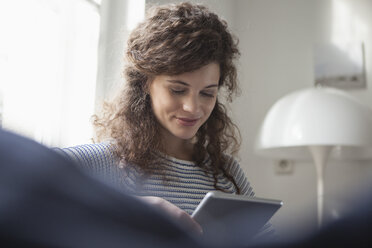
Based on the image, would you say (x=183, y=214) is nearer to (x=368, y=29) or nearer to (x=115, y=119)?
(x=115, y=119)

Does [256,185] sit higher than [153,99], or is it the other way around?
[153,99]

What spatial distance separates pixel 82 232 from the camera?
0.85 feet

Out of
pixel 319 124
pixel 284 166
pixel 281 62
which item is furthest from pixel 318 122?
pixel 281 62

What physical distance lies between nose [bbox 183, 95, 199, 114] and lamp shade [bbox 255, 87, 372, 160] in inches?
30.7

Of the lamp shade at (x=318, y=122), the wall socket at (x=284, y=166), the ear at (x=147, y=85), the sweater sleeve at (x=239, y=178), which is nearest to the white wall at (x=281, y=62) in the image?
the wall socket at (x=284, y=166)

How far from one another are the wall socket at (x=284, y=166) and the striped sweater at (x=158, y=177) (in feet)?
3.48

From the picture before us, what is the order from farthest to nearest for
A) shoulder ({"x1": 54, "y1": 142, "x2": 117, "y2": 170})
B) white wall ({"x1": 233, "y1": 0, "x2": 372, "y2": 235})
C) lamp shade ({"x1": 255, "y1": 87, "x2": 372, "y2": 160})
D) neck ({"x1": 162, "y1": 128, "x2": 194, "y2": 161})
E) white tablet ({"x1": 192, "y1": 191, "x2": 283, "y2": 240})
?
1. white wall ({"x1": 233, "y1": 0, "x2": 372, "y2": 235})
2. lamp shade ({"x1": 255, "y1": 87, "x2": 372, "y2": 160})
3. neck ({"x1": 162, "y1": 128, "x2": 194, "y2": 161})
4. shoulder ({"x1": 54, "y1": 142, "x2": 117, "y2": 170})
5. white tablet ({"x1": 192, "y1": 191, "x2": 283, "y2": 240})

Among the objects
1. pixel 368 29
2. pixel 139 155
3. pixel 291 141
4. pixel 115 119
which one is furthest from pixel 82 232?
pixel 368 29

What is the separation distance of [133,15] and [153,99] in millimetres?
542

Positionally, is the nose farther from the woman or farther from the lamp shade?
the lamp shade

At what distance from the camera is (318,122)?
5.23 feet

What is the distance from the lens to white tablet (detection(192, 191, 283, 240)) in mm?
563

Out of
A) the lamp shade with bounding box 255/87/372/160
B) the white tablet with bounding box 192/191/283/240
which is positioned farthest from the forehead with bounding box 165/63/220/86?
the lamp shade with bounding box 255/87/372/160

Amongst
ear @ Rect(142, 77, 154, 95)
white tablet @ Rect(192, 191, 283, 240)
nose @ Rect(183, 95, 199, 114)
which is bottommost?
white tablet @ Rect(192, 191, 283, 240)
